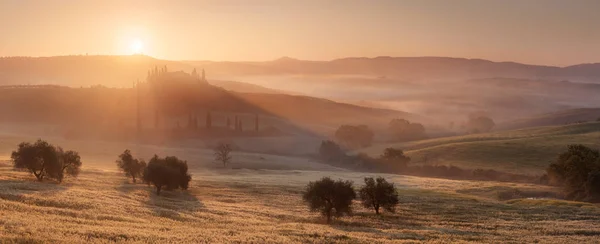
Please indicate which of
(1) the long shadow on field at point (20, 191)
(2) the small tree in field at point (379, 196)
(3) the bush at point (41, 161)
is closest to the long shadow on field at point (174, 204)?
(1) the long shadow on field at point (20, 191)

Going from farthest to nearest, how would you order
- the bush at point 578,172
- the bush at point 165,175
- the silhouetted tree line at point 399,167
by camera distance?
the silhouetted tree line at point 399,167, the bush at point 578,172, the bush at point 165,175

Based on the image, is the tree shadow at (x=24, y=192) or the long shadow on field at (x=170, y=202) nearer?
the tree shadow at (x=24, y=192)

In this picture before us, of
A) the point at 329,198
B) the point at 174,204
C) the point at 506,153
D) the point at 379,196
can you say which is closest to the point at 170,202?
the point at 174,204

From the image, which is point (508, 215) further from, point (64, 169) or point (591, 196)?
point (64, 169)

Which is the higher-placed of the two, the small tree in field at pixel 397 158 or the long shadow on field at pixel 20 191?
the small tree in field at pixel 397 158

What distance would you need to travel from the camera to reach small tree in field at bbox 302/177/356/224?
5825 centimetres

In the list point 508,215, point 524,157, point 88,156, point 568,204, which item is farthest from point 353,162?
point 508,215

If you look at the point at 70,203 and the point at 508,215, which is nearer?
the point at 70,203

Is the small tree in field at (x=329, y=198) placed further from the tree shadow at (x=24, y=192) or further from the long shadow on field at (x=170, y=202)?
the tree shadow at (x=24, y=192)

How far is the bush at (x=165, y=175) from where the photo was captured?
71.9m

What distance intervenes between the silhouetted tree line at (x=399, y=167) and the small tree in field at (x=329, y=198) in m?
77.3

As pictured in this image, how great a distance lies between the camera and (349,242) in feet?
125

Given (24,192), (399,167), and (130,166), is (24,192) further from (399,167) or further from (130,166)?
(399,167)

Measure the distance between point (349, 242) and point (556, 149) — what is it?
129m
